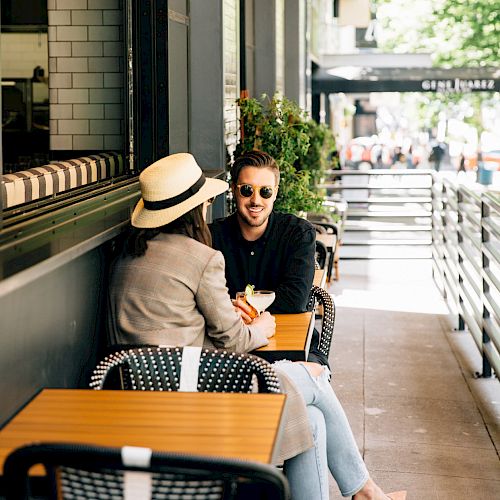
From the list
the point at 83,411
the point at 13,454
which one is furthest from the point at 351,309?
the point at 13,454

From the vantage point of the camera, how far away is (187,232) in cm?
374

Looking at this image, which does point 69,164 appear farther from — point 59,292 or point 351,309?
point 351,309

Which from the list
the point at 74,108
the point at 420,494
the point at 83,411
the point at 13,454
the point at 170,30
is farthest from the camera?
the point at 74,108

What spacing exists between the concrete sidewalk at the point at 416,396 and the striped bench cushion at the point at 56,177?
1964mm

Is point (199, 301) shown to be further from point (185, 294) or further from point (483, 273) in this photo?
point (483, 273)

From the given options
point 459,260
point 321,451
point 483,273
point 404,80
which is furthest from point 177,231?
point 404,80

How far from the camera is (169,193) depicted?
12.4 ft

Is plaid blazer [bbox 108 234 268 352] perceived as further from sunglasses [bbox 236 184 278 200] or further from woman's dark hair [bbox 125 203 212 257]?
sunglasses [bbox 236 184 278 200]

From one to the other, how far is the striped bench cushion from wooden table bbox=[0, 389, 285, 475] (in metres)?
1.10

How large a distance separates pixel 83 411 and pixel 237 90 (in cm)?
585

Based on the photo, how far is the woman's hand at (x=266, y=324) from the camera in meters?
4.01

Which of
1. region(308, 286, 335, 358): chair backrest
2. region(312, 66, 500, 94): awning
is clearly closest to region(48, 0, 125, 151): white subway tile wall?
region(308, 286, 335, 358): chair backrest

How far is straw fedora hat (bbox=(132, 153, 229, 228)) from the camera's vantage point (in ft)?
12.2

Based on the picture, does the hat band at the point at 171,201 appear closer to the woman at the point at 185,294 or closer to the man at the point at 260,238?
the woman at the point at 185,294
